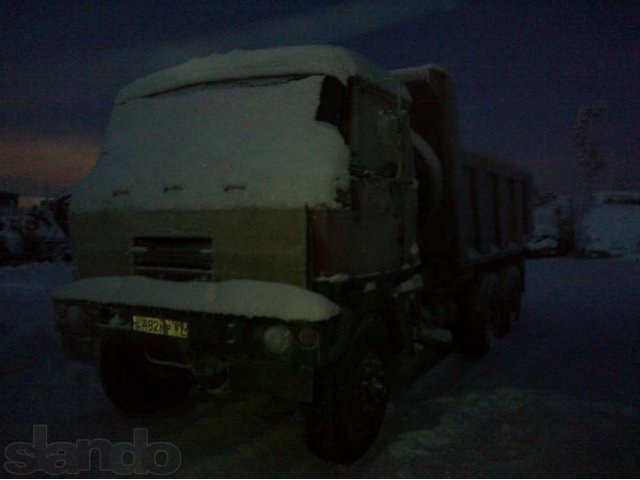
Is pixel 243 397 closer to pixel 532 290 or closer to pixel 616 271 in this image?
pixel 532 290

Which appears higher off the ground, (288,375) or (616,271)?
(288,375)

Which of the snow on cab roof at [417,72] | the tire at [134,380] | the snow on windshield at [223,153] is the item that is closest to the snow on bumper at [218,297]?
the snow on windshield at [223,153]

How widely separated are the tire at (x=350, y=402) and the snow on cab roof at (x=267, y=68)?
1824mm

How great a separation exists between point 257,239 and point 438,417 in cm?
233

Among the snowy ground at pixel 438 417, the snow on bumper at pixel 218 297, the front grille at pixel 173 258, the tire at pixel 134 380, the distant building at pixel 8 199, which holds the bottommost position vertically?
the distant building at pixel 8 199

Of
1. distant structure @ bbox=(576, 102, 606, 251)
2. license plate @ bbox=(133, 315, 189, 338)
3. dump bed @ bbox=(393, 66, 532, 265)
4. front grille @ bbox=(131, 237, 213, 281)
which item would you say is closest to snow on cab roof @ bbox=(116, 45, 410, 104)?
dump bed @ bbox=(393, 66, 532, 265)

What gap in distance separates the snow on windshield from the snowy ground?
1.82 metres

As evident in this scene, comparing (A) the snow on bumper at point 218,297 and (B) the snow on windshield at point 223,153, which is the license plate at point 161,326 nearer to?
(A) the snow on bumper at point 218,297

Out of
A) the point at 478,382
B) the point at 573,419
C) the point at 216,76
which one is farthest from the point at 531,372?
the point at 216,76

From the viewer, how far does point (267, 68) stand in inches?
152

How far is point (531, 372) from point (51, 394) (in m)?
4.87

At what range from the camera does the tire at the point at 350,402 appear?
133 inches

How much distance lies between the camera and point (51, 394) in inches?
191

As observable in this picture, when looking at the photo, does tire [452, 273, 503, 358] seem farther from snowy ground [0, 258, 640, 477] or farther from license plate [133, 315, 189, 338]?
license plate [133, 315, 189, 338]
